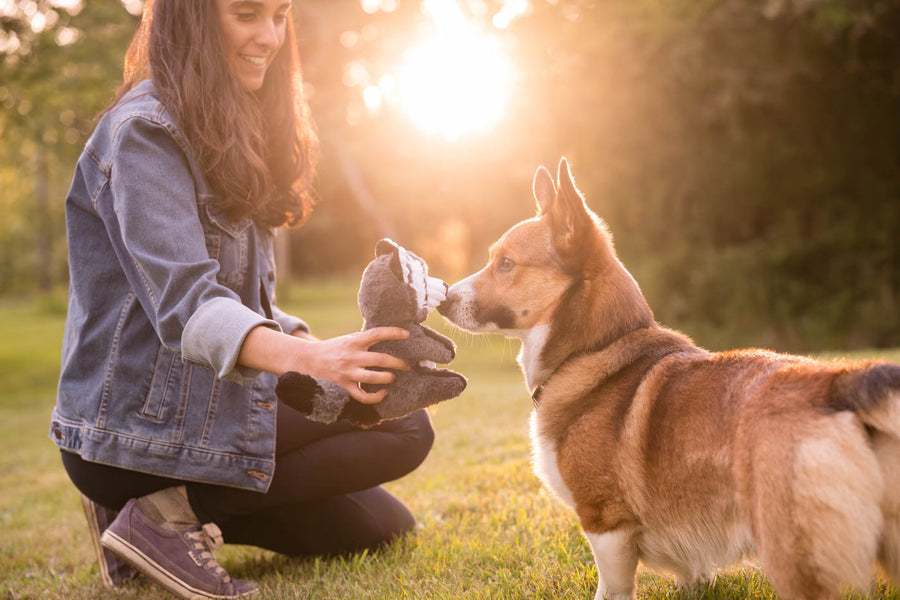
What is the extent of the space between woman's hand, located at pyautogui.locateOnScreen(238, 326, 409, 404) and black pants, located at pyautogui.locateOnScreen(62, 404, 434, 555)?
3.82ft

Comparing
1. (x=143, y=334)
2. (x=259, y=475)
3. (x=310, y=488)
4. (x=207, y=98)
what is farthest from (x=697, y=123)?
(x=143, y=334)

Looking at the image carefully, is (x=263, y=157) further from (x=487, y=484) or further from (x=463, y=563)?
(x=487, y=484)

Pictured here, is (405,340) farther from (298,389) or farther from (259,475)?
(259,475)

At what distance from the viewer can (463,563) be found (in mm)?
3223

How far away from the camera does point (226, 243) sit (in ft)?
9.75

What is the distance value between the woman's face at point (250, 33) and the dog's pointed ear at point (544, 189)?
123cm

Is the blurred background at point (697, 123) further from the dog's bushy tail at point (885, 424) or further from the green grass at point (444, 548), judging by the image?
the dog's bushy tail at point (885, 424)

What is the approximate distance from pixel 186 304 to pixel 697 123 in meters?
11.9

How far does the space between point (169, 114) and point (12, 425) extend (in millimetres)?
9683

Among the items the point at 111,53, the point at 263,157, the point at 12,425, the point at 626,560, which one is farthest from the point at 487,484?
the point at 111,53

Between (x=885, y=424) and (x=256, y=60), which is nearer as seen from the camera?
(x=885, y=424)

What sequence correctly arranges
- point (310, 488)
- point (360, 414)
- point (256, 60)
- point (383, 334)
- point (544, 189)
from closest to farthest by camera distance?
point (383, 334), point (360, 414), point (256, 60), point (310, 488), point (544, 189)

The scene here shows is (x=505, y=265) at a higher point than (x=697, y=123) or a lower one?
lower

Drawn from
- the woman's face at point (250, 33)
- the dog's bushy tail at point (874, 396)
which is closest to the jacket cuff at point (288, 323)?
the woman's face at point (250, 33)
